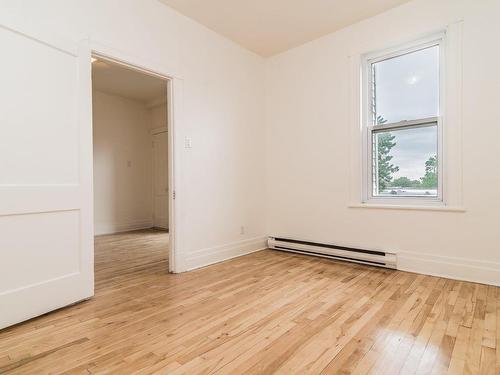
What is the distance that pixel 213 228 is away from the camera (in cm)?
369

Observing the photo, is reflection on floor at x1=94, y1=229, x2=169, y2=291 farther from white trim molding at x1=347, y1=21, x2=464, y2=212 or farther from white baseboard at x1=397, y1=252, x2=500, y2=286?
white trim molding at x1=347, y1=21, x2=464, y2=212

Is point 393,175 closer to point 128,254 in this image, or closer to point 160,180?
point 128,254

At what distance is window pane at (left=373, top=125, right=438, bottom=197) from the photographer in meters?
3.20

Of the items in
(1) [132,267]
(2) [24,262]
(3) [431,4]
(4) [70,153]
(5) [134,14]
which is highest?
(3) [431,4]

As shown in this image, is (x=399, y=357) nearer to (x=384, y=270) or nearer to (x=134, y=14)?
(x=384, y=270)

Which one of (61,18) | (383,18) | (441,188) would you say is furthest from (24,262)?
(383,18)

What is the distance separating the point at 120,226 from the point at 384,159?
5.37 m

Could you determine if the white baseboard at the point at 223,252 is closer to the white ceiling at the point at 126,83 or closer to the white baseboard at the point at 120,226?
the white ceiling at the point at 126,83

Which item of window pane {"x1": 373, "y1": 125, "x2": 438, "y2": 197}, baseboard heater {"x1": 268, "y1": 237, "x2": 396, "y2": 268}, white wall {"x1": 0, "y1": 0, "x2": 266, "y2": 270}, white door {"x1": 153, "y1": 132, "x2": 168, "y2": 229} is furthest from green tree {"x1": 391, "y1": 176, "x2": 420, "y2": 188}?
white door {"x1": 153, "y1": 132, "x2": 168, "y2": 229}

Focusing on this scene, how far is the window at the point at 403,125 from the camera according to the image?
3.18 metres

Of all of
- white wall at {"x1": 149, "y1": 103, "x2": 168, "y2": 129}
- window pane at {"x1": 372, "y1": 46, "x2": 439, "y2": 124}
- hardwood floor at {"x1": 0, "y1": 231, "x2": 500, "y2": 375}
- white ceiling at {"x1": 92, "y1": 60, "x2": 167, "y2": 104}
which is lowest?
hardwood floor at {"x1": 0, "y1": 231, "x2": 500, "y2": 375}

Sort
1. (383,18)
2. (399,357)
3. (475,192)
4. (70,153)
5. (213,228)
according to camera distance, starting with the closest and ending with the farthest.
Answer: (399,357) → (70,153) → (475,192) → (383,18) → (213,228)

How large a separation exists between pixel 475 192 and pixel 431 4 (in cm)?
200

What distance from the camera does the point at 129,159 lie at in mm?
6594
